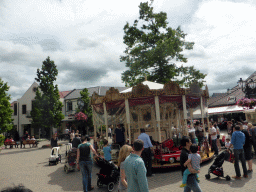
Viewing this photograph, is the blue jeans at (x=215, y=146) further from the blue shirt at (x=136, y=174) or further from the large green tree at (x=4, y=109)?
the large green tree at (x=4, y=109)

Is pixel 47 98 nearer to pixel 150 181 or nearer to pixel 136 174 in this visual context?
pixel 150 181

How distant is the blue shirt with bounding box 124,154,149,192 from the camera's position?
113 inches

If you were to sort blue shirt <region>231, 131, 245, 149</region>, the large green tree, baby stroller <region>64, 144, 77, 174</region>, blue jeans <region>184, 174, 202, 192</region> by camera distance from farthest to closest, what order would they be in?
the large green tree
baby stroller <region>64, 144, 77, 174</region>
blue shirt <region>231, 131, 245, 149</region>
blue jeans <region>184, 174, 202, 192</region>

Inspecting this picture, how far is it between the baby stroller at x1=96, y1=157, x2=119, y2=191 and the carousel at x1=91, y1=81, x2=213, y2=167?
2.39 metres

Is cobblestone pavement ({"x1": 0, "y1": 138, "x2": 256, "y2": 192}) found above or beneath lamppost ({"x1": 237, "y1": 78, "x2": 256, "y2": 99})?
beneath

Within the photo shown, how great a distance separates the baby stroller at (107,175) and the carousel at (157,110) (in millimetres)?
2389

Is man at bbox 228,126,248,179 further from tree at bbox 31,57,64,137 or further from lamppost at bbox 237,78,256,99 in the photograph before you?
tree at bbox 31,57,64,137

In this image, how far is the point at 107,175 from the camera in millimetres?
6801

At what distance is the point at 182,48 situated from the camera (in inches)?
791

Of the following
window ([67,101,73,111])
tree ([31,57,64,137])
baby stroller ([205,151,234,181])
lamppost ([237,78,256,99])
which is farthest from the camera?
window ([67,101,73,111])

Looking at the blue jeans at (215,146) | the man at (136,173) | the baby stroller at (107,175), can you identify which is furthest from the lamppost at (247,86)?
the man at (136,173)

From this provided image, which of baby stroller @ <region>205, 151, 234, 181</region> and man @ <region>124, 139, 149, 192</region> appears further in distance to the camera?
baby stroller @ <region>205, 151, 234, 181</region>

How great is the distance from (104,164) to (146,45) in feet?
49.5

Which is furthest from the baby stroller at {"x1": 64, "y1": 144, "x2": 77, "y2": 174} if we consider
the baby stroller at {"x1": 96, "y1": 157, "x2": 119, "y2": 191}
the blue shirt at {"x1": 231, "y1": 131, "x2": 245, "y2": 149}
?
the blue shirt at {"x1": 231, "y1": 131, "x2": 245, "y2": 149}
